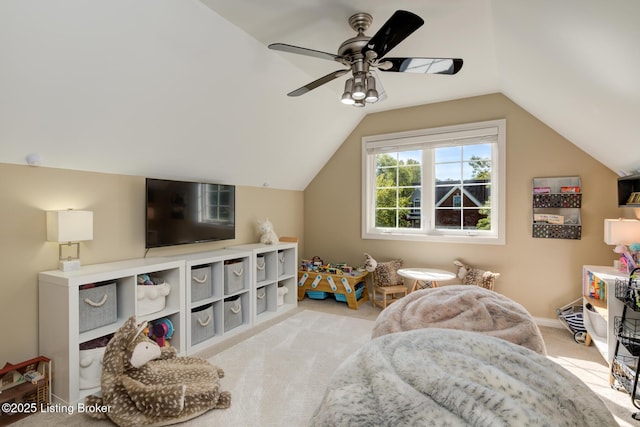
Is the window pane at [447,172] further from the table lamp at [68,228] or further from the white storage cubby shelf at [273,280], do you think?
the table lamp at [68,228]

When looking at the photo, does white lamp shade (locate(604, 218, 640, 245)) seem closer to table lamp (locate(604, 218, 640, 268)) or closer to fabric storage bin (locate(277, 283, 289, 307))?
table lamp (locate(604, 218, 640, 268))

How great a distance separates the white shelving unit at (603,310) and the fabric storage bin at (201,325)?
129 inches

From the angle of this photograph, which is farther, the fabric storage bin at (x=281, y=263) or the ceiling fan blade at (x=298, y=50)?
the fabric storage bin at (x=281, y=263)

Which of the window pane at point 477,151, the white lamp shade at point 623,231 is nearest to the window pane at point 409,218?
the window pane at point 477,151

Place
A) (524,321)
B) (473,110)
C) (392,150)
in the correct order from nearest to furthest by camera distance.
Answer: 1. (524,321)
2. (473,110)
3. (392,150)

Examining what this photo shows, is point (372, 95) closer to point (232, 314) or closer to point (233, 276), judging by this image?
point (233, 276)

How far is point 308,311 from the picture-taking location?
4078mm

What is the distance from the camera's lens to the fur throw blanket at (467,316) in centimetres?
185

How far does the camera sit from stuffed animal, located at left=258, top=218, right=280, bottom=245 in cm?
411

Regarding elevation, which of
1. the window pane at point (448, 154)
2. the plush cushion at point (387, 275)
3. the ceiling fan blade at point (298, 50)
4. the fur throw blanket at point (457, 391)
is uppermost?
the ceiling fan blade at point (298, 50)

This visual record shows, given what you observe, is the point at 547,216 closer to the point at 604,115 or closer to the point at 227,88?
the point at 604,115

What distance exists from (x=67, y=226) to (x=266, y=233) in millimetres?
2164

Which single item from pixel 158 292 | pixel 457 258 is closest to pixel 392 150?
pixel 457 258

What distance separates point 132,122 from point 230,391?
83.8 inches
